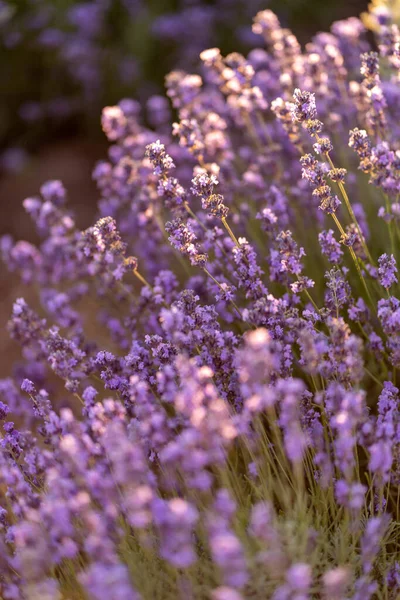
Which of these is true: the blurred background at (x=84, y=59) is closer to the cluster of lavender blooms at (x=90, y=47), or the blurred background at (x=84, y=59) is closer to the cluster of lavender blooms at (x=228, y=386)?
the cluster of lavender blooms at (x=90, y=47)

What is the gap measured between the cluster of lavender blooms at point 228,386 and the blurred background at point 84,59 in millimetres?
2070

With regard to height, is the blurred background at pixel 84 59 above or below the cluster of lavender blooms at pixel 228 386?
above

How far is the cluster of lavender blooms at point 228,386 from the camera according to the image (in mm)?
1542

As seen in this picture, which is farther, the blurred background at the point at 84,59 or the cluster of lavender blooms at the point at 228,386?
the blurred background at the point at 84,59

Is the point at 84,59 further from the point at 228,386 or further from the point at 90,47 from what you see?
the point at 228,386

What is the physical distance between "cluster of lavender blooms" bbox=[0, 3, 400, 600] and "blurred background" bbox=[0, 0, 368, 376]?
2.07 m

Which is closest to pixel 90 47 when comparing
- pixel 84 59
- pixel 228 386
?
pixel 84 59

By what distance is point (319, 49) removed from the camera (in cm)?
331

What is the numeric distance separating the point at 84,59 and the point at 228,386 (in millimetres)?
4098

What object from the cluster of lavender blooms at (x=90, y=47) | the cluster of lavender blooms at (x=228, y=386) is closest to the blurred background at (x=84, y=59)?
the cluster of lavender blooms at (x=90, y=47)

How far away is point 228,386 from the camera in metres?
2.15

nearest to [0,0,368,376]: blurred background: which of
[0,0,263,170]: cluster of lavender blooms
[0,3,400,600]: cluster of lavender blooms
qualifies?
[0,0,263,170]: cluster of lavender blooms

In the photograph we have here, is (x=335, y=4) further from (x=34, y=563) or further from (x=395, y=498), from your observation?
(x=34, y=563)

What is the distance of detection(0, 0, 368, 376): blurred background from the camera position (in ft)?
17.9
